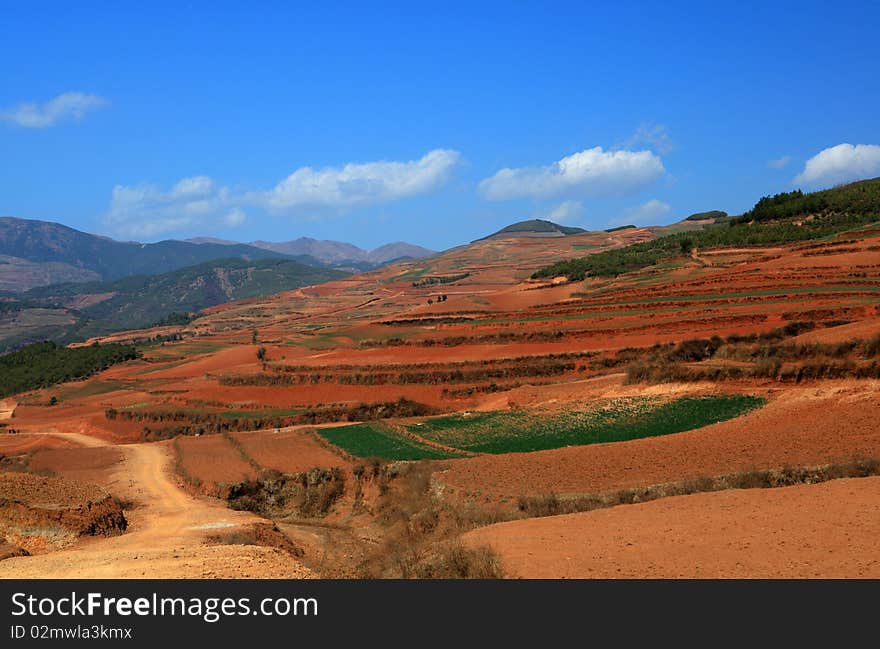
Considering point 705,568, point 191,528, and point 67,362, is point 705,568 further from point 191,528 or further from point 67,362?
point 67,362

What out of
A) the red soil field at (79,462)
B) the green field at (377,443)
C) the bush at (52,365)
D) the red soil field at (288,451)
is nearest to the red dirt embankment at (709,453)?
the green field at (377,443)

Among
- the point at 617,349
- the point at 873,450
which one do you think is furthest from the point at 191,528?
the point at 617,349

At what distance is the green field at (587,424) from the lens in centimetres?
3378

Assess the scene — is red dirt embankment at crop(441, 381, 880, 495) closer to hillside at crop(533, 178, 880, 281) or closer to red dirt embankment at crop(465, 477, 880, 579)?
red dirt embankment at crop(465, 477, 880, 579)

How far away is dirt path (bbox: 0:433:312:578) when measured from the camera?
17359mm

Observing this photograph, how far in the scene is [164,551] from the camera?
20266 mm

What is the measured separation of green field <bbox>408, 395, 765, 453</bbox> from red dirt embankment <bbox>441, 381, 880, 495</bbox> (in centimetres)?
203

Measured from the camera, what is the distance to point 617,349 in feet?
171

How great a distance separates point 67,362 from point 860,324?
276 feet

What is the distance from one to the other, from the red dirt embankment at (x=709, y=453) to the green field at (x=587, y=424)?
6.67ft

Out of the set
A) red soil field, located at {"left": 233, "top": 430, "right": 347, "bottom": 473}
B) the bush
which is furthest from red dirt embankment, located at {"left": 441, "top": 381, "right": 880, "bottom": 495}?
the bush

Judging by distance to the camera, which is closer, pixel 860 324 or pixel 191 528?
pixel 191 528

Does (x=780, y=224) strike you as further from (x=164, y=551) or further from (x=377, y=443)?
(x=164, y=551)

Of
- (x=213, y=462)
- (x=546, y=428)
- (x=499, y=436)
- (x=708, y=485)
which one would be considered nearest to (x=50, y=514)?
(x=213, y=462)
